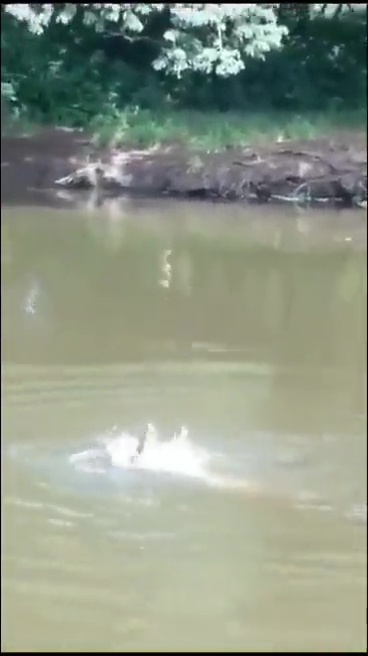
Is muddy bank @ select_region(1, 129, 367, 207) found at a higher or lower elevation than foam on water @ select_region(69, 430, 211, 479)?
higher

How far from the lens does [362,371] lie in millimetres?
826

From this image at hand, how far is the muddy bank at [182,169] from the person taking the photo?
2.92ft

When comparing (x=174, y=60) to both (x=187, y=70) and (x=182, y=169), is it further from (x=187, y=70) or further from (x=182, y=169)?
(x=182, y=169)

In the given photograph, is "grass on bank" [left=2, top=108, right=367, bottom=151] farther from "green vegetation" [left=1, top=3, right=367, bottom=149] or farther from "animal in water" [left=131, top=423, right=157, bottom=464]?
"animal in water" [left=131, top=423, right=157, bottom=464]

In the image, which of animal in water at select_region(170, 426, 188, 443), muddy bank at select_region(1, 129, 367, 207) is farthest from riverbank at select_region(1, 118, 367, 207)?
animal in water at select_region(170, 426, 188, 443)

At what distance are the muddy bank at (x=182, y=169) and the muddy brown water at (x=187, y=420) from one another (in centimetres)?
3

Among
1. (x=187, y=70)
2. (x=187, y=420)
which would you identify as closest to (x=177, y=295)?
(x=187, y=420)

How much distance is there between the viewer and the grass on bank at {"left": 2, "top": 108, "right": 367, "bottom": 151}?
2.88ft

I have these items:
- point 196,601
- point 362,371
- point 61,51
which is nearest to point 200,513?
point 196,601

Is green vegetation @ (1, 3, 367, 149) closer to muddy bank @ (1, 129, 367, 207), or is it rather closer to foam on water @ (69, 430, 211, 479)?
muddy bank @ (1, 129, 367, 207)

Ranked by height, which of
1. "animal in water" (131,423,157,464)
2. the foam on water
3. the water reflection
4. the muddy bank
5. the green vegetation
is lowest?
the foam on water

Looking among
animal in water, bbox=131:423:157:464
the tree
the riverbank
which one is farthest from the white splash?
the tree

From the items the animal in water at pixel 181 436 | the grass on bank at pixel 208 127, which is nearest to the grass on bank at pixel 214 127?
the grass on bank at pixel 208 127

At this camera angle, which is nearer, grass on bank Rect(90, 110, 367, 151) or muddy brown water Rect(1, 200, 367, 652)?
muddy brown water Rect(1, 200, 367, 652)
